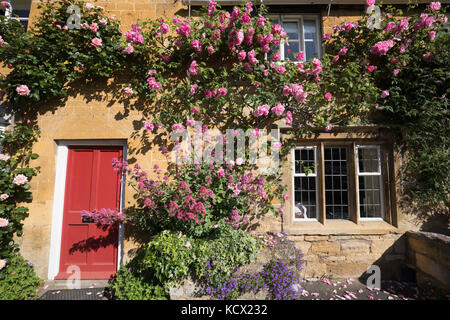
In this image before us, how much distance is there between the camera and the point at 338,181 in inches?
172

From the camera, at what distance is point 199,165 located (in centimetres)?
382

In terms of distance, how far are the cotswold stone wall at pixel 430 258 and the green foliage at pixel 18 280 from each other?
6.60 meters

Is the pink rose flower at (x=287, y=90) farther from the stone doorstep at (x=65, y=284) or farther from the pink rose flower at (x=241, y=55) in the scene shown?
the stone doorstep at (x=65, y=284)

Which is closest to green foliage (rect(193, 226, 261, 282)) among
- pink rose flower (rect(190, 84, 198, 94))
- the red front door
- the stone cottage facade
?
the stone cottage facade

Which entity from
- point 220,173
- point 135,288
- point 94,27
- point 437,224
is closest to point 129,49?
point 94,27

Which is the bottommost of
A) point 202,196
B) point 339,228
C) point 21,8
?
point 339,228

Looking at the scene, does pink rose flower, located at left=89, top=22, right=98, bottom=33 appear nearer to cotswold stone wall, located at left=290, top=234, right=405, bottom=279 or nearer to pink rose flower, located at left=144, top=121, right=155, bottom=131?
pink rose flower, located at left=144, top=121, right=155, bottom=131

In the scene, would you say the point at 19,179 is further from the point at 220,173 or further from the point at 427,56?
the point at 427,56

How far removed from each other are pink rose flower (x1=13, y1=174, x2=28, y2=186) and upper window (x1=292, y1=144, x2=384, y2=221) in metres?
5.03

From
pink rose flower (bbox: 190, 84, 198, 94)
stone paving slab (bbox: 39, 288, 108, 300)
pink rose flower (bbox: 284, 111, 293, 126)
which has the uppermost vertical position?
pink rose flower (bbox: 190, 84, 198, 94)

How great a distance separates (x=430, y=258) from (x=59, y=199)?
6.80 metres

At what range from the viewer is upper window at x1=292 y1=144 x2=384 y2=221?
4.28m

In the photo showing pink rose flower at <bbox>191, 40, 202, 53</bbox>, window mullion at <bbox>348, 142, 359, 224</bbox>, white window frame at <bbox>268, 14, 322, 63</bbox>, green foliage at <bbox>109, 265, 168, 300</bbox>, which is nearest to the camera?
green foliage at <bbox>109, 265, 168, 300</bbox>

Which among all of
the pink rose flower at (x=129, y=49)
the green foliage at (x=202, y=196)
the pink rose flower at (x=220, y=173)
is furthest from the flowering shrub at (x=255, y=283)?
the pink rose flower at (x=129, y=49)
